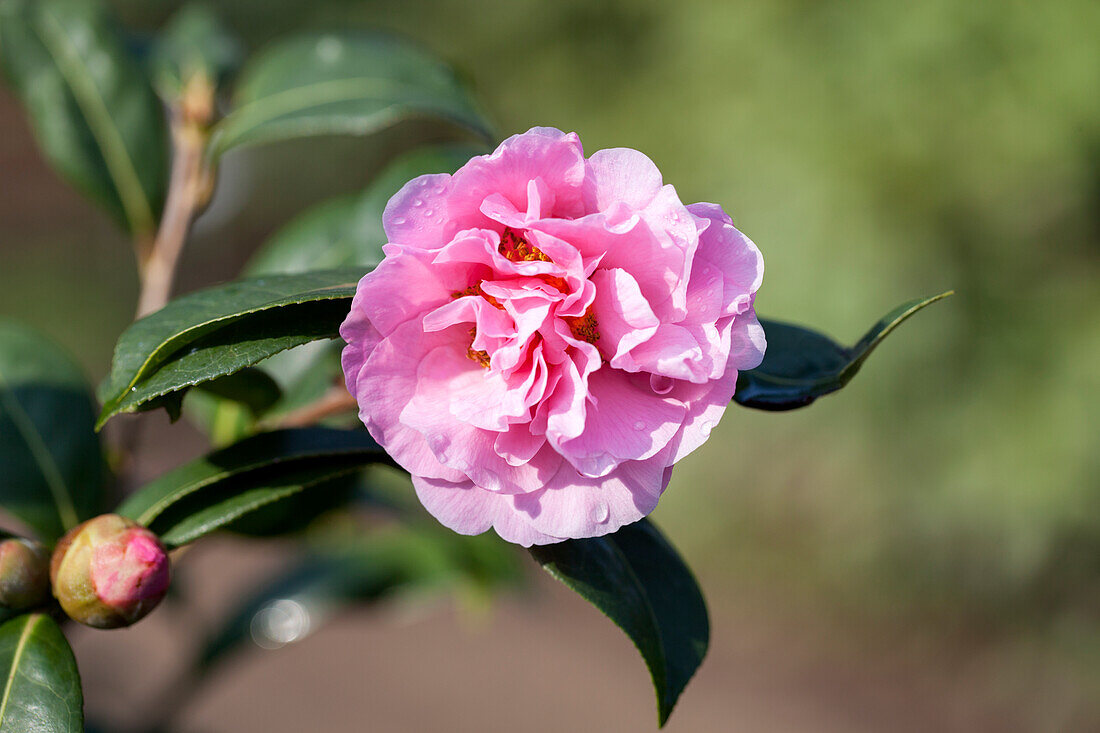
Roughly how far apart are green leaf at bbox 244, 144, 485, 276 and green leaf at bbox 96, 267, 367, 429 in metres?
0.35

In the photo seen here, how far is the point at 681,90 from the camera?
15.5 feet

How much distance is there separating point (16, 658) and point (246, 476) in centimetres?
19

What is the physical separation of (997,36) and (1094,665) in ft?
8.39

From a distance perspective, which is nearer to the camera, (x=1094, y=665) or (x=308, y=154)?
(x=1094, y=665)

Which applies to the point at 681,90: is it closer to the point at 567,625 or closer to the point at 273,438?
the point at 567,625

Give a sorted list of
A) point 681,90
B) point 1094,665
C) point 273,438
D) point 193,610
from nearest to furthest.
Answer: point 273,438, point 193,610, point 1094,665, point 681,90

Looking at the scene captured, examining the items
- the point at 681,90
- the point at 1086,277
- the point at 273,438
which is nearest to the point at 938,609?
the point at 1086,277

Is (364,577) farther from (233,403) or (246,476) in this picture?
(246,476)

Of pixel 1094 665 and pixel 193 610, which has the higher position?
pixel 193 610

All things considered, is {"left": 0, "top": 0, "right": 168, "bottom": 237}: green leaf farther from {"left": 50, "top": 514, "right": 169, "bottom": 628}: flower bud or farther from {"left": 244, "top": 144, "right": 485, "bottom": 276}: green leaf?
{"left": 50, "top": 514, "right": 169, "bottom": 628}: flower bud

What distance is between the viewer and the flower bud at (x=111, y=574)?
62 cm

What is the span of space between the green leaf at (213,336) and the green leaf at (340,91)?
414 millimetres

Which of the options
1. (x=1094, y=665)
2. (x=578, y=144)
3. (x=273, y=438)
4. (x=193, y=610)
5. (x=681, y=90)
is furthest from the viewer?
(x=681, y=90)

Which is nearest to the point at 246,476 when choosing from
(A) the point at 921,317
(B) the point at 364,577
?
(B) the point at 364,577
